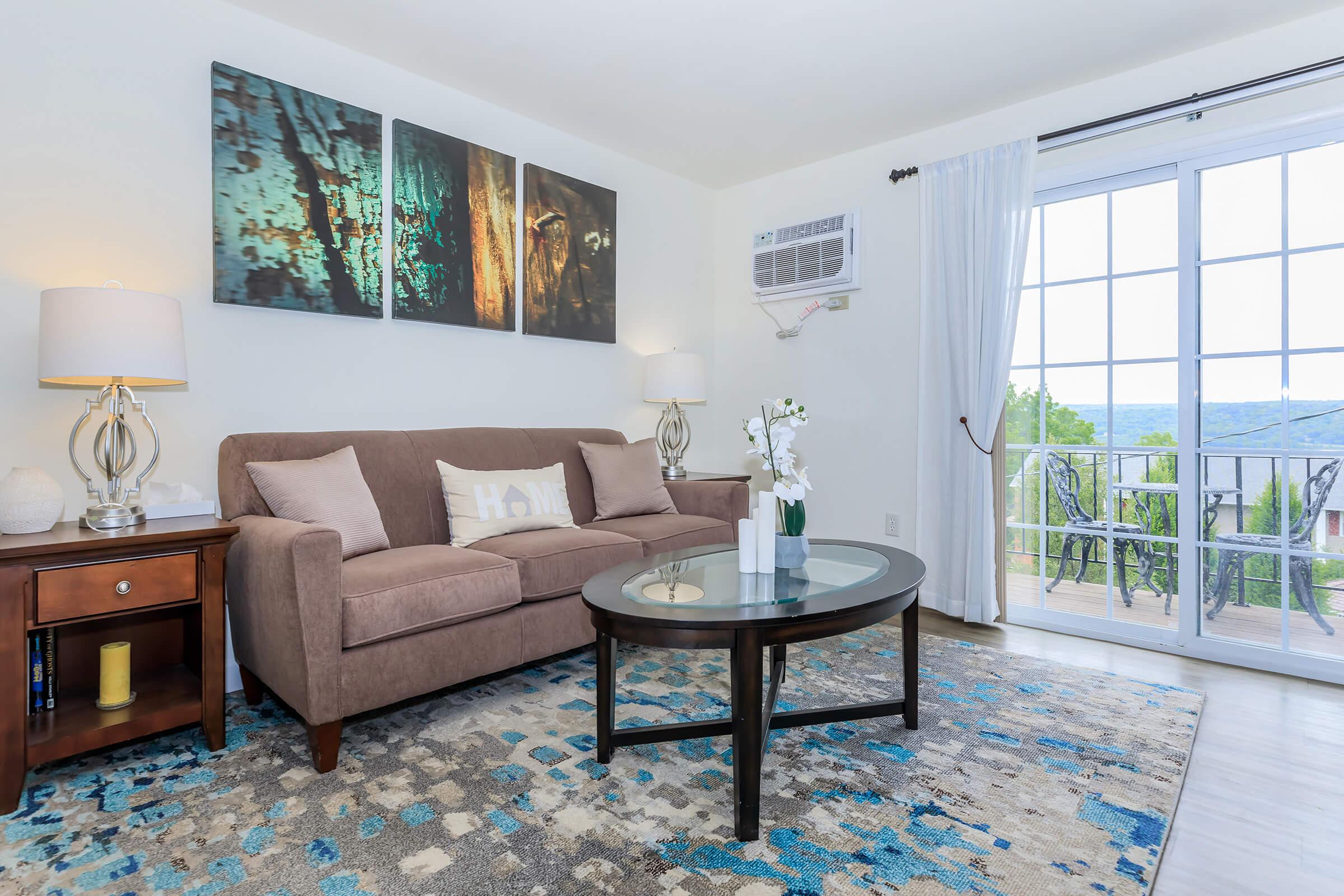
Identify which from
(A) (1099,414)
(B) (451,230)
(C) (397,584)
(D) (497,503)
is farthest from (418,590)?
(A) (1099,414)

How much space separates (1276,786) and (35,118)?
4.05 metres

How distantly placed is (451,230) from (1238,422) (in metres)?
3.45

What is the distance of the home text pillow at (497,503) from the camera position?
267 centimetres

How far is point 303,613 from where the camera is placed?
1.82 metres

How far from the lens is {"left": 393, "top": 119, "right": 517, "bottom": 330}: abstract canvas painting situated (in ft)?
9.84

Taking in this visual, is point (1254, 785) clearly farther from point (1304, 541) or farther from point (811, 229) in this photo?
point (811, 229)

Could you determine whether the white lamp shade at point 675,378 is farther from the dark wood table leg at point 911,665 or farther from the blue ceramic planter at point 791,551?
the dark wood table leg at point 911,665

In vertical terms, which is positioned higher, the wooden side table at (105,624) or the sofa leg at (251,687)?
the wooden side table at (105,624)

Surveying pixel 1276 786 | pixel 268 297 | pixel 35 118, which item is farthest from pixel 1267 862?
pixel 35 118

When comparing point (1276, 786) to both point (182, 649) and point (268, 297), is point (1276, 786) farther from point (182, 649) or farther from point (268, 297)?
point (268, 297)

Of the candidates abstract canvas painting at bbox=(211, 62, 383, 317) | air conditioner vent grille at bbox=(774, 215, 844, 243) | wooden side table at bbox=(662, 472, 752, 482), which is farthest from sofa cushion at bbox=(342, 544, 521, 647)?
air conditioner vent grille at bbox=(774, 215, 844, 243)

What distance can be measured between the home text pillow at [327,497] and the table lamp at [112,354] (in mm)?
339

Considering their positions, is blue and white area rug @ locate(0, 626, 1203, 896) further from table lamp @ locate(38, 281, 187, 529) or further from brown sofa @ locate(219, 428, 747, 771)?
table lamp @ locate(38, 281, 187, 529)

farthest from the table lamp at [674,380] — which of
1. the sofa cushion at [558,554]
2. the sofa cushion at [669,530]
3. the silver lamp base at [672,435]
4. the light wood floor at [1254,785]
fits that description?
the light wood floor at [1254,785]
